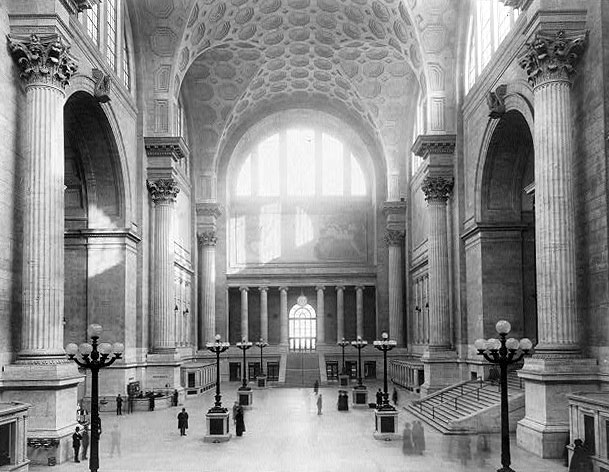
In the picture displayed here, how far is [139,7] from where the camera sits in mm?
36188

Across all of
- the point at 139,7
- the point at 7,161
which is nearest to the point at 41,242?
the point at 7,161

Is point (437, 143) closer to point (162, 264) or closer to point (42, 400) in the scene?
point (162, 264)

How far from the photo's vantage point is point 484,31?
108ft

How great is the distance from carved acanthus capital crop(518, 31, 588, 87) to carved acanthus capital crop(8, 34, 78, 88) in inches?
499

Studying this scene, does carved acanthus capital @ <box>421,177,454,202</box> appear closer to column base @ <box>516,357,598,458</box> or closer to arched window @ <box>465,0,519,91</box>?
arched window @ <box>465,0,519,91</box>

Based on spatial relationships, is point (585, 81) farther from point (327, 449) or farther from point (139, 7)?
point (139, 7)

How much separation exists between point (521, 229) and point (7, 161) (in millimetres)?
19446

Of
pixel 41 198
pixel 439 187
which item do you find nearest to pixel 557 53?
pixel 41 198

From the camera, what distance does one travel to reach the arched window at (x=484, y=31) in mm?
29969

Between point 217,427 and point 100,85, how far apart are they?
12139 mm

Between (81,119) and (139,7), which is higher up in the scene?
(139,7)

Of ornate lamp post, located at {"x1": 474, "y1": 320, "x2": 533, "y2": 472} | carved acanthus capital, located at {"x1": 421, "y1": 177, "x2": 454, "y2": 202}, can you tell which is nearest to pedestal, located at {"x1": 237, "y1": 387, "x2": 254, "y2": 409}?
carved acanthus capital, located at {"x1": 421, "y1": 177, "x2": 454, "y2": 202}

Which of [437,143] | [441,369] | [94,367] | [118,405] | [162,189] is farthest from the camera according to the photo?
[162,189]

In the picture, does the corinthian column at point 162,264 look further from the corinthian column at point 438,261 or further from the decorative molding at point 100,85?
the corinthian column at point 438,261
